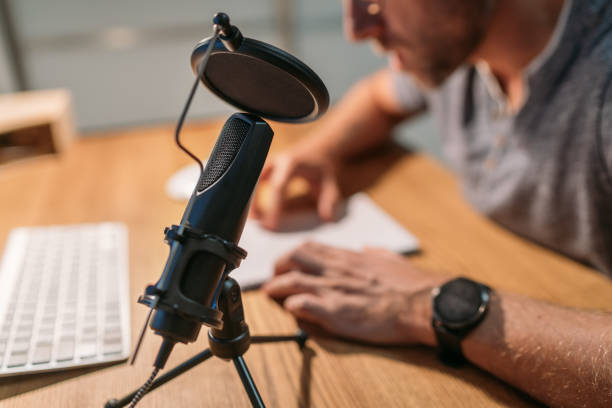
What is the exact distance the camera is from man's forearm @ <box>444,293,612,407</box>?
0.44m

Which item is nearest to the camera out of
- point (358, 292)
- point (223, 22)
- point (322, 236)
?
point (223, 22)

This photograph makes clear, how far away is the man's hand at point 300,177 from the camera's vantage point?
2.72ft

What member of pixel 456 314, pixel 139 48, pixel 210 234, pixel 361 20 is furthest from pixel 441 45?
pixel 139 48

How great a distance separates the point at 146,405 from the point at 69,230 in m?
0.42

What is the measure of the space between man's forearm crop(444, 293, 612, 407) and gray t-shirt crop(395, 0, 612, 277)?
0.30 metres

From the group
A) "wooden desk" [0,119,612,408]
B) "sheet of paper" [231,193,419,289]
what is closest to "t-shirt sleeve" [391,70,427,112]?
"wooden desk" [0,119,612,408]

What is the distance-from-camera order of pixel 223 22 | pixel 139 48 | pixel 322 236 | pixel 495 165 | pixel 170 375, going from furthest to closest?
pixel 139 48, pixel 495 165, pixel 322 236, pixel 170 375, pixel 223 22

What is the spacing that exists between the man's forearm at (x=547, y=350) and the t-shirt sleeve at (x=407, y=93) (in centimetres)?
73

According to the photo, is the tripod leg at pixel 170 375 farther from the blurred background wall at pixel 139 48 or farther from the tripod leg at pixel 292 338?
the blurred background wall at pixel 139 48

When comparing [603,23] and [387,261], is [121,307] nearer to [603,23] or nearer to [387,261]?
[387,261]

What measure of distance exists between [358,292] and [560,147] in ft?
1.57

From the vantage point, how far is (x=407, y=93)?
115cm

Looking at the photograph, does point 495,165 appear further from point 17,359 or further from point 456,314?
point 17,359

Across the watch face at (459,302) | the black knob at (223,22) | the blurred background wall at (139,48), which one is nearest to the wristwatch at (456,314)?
the watch face at (459,302)
